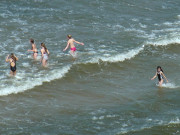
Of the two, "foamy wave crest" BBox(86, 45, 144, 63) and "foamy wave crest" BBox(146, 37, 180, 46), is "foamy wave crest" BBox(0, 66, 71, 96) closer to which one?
"foamy wave crest" BBox(86, 45, 144, 63)

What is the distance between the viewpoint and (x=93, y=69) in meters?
21.0

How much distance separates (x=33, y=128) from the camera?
47.6ft

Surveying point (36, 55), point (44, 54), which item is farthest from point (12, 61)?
point (36, 55)

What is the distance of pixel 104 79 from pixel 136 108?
153 inches

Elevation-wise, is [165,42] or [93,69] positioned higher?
[165,42]

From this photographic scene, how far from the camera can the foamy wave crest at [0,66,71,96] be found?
1770 cm

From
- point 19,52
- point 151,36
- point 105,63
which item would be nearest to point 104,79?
point 105,63

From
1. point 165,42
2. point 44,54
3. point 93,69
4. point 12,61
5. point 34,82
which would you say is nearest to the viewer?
point 34,82

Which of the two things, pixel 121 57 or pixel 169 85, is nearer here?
pixel 169 85

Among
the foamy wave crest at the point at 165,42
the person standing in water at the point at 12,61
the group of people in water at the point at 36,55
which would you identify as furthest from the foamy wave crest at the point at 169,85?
the person standing in water at the point at 12,61

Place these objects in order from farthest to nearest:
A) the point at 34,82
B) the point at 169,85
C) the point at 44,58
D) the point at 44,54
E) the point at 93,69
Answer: the point at 93,69, the point at 44,58, the point at 44,54, the point at 169,85, the point at 34,82

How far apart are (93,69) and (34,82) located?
3670 mm

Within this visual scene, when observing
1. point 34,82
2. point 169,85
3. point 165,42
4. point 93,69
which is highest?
point 165,42

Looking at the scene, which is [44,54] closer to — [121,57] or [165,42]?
[121,57]
